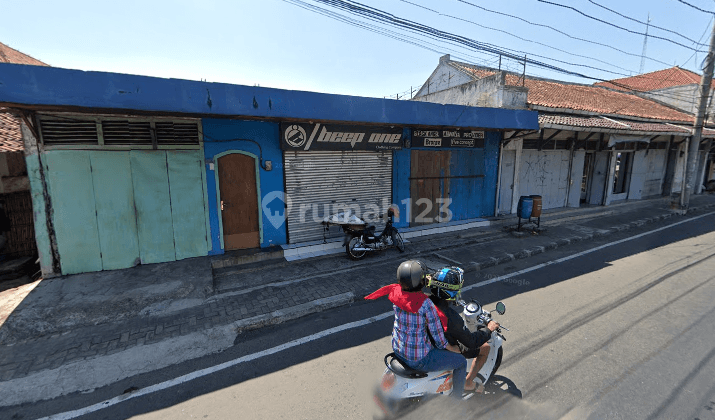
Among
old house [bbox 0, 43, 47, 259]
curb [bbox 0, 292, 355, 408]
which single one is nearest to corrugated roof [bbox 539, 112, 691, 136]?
curb [bbox 0, 292, 355, 408]

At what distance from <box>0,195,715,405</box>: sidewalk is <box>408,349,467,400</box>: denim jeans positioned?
300 centimetres

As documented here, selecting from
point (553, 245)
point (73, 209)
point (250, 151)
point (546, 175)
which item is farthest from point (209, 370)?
point (546, 175)

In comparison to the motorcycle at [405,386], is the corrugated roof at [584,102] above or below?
above

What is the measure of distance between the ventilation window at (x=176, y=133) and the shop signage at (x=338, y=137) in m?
1.98

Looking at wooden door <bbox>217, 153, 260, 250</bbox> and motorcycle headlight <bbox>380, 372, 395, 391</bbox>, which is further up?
wooden door <bbox>217, 153, 260, 250</bbox>

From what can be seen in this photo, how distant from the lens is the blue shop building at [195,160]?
5.94 metres

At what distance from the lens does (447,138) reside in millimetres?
10547

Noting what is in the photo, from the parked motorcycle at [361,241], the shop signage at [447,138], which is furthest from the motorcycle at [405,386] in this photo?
the shop signage at [447,138]

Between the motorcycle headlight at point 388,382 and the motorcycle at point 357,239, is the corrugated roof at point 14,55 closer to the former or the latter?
the motorcycle at point 357,239

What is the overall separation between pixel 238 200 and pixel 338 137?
10.2 ft

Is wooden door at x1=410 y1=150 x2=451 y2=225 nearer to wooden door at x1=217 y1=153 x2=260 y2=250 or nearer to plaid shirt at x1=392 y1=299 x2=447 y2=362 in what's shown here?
wooden door at x1=217 y1=153 x2=260 y2=250

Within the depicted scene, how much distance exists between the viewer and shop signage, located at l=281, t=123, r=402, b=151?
26.6 feet

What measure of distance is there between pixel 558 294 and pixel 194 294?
22.6ft

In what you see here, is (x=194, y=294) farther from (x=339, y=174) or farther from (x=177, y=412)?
(x=339, y=174)
